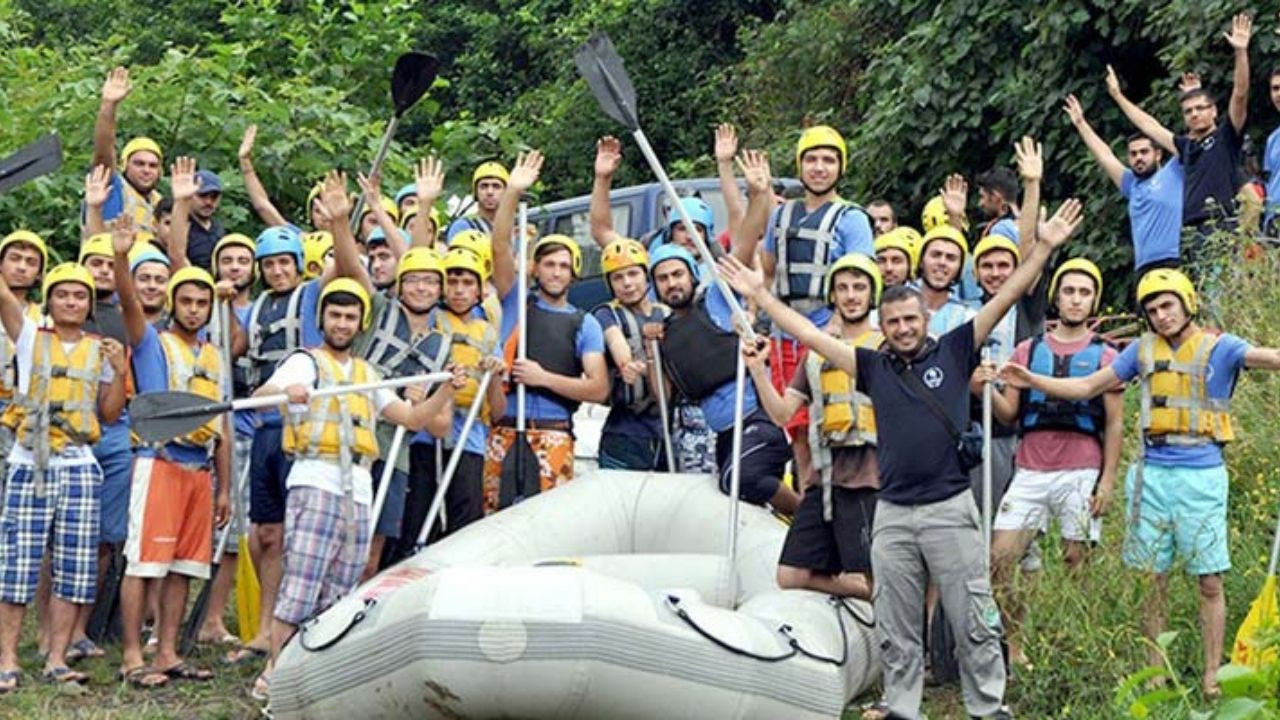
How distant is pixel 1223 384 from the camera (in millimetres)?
7926

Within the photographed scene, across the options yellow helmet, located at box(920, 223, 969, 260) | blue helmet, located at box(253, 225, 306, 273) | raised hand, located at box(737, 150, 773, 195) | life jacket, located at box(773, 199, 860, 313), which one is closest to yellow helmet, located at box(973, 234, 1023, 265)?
yellow helmet, located at box(920, 223, 969, 260)

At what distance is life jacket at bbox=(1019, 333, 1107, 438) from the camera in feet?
27.6

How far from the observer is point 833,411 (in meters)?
8.29

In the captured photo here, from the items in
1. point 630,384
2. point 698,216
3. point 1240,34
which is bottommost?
point 630,384

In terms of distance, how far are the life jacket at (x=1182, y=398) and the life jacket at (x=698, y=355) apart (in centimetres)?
205

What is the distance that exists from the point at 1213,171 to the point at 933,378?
3735mm

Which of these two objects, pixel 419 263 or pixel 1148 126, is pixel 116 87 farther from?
pixel 1148 126

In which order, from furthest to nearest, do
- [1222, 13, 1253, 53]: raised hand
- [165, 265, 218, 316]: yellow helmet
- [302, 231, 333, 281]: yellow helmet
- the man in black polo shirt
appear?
[1222, 13, 1253, 53]: raised hand → [302, 231, 333, 281]: yellow helmet → [165, 265, 218, 316]: yellow helmet → the man in black polo shirt

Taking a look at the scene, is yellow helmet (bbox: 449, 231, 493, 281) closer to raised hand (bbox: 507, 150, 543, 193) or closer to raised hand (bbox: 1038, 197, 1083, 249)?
raised hand (bbox: 507, 150, 543, 193)

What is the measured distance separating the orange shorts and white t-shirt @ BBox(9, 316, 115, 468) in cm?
24

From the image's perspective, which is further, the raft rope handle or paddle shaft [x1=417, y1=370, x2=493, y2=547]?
paddle shaft [x1=417, y1=370, x2=493, y2=547]

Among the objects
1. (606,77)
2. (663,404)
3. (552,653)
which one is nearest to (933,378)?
(552,653)

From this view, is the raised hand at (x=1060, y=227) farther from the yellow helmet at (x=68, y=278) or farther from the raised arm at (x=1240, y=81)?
the yellow helmet at (x=68, y=278)

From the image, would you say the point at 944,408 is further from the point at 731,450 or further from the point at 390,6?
the point at 390,6
